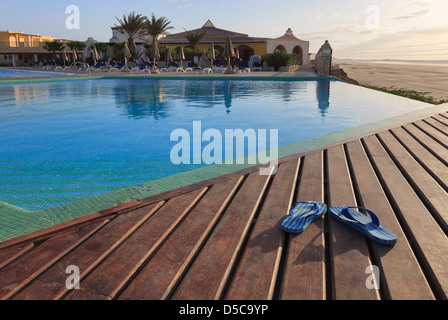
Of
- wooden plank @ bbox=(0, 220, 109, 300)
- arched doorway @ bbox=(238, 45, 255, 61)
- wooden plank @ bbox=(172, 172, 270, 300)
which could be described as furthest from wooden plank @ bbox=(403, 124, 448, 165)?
arched doorway @ bbox=(238, 45, 255, 61)

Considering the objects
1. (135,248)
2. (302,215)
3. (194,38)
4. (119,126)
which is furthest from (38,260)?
(194,38)

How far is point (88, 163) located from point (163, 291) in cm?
367

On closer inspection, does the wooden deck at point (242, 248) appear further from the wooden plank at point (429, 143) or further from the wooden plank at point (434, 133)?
the wooden plank at point (434, 133)

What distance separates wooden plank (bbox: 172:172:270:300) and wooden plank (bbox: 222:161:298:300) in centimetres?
5

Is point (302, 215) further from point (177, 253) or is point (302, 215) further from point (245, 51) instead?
point (245, 51)

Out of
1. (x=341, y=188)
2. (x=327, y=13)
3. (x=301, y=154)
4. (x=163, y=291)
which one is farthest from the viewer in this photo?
(x=327, y=13)

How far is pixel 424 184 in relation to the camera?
8.14ft

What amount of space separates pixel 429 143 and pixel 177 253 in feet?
11.4

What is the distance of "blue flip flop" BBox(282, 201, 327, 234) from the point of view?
1784mm

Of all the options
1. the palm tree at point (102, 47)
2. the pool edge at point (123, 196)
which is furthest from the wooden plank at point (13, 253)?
the palm tree at point (102, 47)

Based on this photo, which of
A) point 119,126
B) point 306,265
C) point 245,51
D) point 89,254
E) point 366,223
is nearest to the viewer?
point 306,265

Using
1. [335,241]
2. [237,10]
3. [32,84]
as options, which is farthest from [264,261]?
[237,10]
